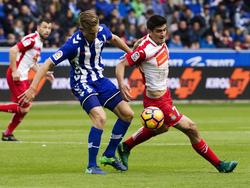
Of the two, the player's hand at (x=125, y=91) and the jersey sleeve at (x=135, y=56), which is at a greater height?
the jersey sleeve at (x=135, y=56)

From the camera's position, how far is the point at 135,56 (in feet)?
39.4

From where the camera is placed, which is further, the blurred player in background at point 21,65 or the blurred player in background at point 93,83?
the blurred player in background at point 21,65

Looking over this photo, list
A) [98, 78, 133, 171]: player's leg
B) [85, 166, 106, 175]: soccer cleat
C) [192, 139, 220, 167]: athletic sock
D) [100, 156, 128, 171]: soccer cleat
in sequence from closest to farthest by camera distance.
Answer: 1. [85, 166, 106, 175]: soccer cleat
2. [192, 139, 220, 167]: athletic sock
3. [98, 78, 133, 171]: player's leg
4. [100, 156, 128, 171]: soccer cleat

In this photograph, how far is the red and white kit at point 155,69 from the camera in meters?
12.1

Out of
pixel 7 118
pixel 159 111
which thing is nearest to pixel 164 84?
pixel 159 111

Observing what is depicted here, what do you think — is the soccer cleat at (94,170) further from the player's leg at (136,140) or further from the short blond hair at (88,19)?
the short blond hair at (88,19)

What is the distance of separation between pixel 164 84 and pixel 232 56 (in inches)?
760

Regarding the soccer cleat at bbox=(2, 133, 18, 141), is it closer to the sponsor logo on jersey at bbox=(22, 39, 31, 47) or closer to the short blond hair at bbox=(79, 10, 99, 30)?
the sponsor logo on jersey at bbox=(22, 39, 31, 47)

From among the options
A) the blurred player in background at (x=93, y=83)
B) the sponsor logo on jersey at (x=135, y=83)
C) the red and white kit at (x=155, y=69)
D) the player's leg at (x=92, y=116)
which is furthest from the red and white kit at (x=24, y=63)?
the sponsor logo on jersey at (x=135, y=83)

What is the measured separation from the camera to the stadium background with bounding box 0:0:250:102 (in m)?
29.6

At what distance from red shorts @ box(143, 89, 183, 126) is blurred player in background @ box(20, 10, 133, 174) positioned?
356 mm

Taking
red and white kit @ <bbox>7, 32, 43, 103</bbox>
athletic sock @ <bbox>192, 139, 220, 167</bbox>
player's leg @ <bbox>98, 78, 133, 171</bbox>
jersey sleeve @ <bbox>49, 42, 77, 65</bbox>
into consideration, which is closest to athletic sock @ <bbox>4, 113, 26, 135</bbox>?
red and white kit @ <bbox>7, 32, 43, 103</bbox>

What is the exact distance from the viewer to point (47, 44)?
3097 centimetres

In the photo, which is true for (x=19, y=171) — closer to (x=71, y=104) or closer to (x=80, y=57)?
(x=80, y=57)
